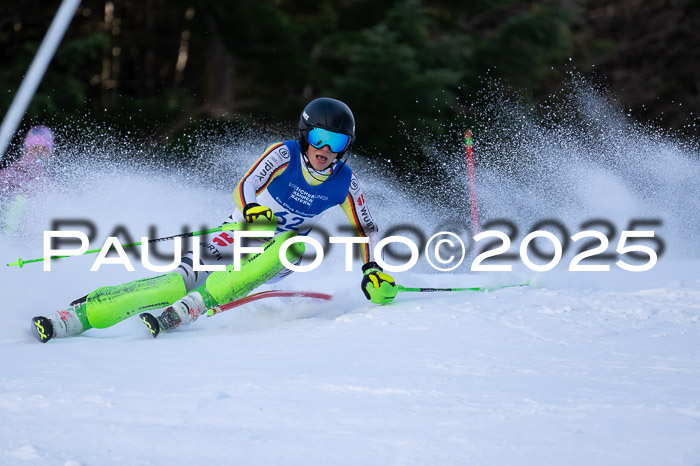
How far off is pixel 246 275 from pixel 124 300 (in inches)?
23.7

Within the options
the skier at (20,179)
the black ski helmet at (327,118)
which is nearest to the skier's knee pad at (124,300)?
the black ski helmet at (327,118)

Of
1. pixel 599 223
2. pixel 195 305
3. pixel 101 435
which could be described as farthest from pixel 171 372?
pixel 599 223

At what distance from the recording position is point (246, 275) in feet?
13.0

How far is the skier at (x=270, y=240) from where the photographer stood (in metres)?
3.89

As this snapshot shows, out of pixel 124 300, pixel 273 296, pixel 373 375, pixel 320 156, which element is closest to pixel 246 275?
pixel 273 296

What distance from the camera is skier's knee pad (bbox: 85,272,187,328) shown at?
3871 mm

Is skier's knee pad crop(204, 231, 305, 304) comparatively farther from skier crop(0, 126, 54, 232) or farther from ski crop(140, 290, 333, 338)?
skier crop(0, 126, 54, 232)

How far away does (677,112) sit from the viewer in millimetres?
18594

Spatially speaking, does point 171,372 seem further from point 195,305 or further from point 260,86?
point 260,86

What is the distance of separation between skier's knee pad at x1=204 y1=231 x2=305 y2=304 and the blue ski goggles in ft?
1.80

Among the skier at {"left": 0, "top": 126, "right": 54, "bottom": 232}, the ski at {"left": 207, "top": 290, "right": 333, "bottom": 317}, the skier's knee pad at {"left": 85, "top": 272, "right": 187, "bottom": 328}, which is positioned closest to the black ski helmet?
the ski at {"left": 207, "top": 290, "right": 333, "bottom": 317}

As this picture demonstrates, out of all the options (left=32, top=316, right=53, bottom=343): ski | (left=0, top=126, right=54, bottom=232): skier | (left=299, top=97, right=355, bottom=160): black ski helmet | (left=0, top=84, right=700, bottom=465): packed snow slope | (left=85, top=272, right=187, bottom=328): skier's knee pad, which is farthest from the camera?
(left=0, top=126, right=54, bottom=232): skier

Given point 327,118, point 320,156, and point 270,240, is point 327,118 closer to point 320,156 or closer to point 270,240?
point 320,156

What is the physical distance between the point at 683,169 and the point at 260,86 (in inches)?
378
